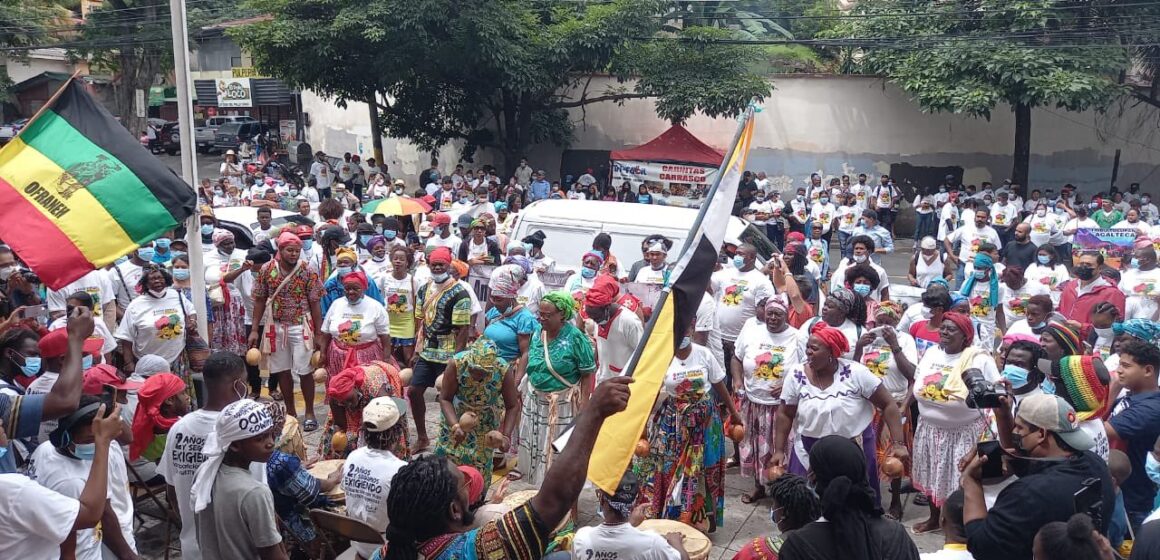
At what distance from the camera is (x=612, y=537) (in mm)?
4473

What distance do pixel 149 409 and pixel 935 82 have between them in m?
19.3

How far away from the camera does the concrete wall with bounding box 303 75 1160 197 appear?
24.0 meters

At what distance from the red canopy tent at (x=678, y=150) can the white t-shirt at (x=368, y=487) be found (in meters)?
19.1

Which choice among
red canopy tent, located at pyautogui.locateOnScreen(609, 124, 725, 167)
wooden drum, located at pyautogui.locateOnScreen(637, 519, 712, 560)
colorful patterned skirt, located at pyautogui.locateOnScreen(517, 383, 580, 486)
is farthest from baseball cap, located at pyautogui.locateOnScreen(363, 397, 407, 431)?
red canopy tent, located at pyautogui.locateOnScreen(609, 124, 725, 167)

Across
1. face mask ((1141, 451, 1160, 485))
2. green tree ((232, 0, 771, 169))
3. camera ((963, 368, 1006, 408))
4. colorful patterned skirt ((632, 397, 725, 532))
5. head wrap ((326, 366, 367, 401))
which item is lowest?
colorful patterned skirt ((632, 397, 725, 532))

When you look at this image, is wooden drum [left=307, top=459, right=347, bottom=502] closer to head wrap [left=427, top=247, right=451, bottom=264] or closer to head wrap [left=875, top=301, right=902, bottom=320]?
head wrap [left=427, top=247, right=451, bottom=264]

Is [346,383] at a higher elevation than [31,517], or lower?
lower

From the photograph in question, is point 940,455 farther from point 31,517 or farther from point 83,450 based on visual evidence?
point 31,517

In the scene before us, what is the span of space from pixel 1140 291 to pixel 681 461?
5.71 metres

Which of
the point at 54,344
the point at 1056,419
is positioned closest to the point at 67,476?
the point at 54,344

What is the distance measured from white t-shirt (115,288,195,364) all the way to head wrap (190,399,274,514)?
4132mm

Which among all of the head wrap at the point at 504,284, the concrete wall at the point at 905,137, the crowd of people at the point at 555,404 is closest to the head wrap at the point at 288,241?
the crowd of people at the point at 555,404

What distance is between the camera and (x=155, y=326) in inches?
320

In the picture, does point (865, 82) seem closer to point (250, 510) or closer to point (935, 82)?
point (935, 82)
